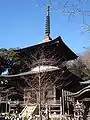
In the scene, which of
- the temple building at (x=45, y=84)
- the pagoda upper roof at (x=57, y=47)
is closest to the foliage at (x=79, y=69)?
the temple building at (x=45, y=84)

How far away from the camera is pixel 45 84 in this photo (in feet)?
85.6

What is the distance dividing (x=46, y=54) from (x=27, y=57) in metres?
2.83

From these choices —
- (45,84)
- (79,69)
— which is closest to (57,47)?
(45,84)

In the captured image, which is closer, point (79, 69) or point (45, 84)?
point (45, 84)

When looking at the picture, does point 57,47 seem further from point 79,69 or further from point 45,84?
point 79,69

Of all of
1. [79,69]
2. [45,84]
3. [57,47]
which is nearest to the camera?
[45,84]

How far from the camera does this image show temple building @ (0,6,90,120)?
2514cm

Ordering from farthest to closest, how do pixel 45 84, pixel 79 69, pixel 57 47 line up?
pixel 79 69, pixel 57 47, pixel 45 84

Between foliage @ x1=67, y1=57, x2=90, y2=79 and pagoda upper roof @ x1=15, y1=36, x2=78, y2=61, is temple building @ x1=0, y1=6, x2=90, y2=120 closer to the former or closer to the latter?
pagoda upper roof @ x1=15, y1=36, x2=78, y2=61

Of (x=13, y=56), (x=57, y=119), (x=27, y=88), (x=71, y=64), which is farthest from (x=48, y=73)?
(x=71, y=64)

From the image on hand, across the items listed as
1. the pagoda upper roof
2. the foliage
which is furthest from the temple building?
the foliage

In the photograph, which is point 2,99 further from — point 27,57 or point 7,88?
point 27,57

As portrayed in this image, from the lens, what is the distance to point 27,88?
96.1 ft

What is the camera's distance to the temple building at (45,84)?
82.5ft
